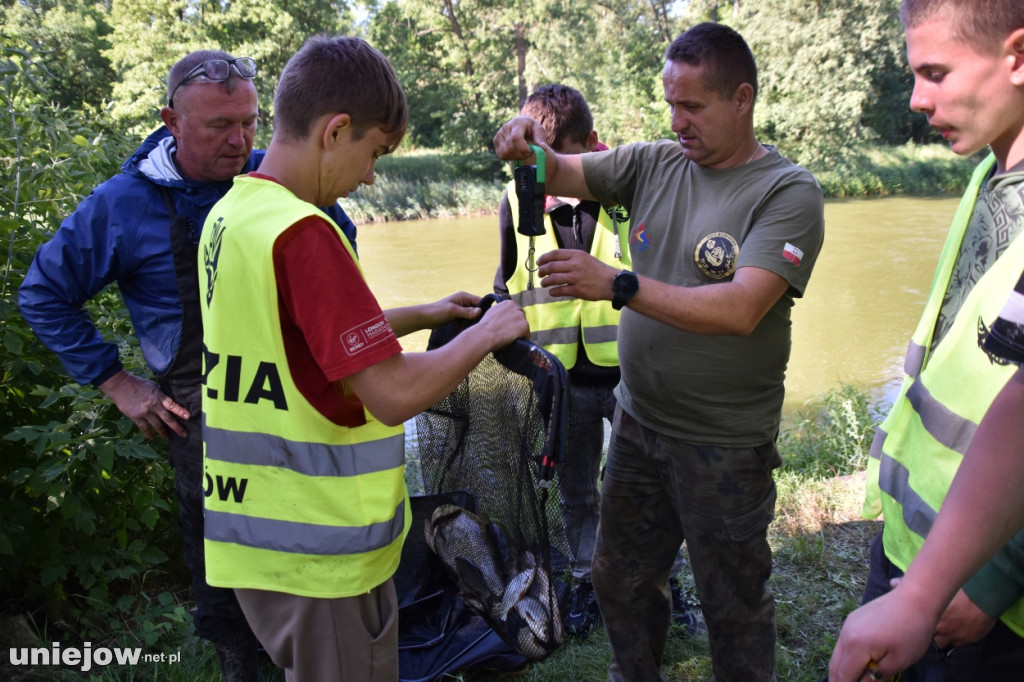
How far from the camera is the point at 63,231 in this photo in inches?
99.7

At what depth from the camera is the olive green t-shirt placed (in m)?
2.32

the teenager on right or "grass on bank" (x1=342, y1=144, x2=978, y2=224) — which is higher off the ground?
the teenager on right

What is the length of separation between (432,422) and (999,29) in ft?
6.76

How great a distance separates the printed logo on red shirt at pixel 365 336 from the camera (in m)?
1.68

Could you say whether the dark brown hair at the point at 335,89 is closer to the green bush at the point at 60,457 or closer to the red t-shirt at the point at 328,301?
the red t-shirt at the point at 328,301

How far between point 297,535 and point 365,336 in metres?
0.53

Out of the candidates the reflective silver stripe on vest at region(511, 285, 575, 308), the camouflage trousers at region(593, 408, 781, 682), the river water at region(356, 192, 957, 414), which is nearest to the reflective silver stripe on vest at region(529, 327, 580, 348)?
the reflective silver stripe on vest at region(511, 285, 575, 308)

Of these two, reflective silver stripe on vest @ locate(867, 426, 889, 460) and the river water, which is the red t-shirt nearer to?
reflective silver stripe on vest @ locate(867, 426, 889, 460)

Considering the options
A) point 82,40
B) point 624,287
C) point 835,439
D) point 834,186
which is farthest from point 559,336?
point 82,40

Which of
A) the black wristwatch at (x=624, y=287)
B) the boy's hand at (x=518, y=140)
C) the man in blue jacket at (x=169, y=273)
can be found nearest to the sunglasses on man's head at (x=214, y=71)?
the man in blue jacket at (x=169, y=273)

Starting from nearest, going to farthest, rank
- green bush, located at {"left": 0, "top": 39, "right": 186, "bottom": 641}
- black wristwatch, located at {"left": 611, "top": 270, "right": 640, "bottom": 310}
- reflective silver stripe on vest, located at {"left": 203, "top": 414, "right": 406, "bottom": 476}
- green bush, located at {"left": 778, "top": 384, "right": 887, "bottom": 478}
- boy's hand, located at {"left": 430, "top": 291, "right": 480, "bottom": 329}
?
1. reflective silver stripe on vest, located at {"left": 203, "top": 414, "right": 406, "bottom": 476}
2. black wristwatch, located at {"left": 611, "top": 270, "right": 640, "bottom": 310}
3. boy's hand, located at {"left": 430, "top": 291, "right": 480, "bottom": 329}
4. green bush, located at {"left": 0, "top": 39, "right": 186, "bottom": 641}
5. green bush, located at {"left": 778, "top": 384, "right": 887, "bottom": 478}

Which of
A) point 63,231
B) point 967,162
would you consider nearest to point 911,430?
point 63,231

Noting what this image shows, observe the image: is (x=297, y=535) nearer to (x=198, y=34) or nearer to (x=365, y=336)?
(x=365, y=336)

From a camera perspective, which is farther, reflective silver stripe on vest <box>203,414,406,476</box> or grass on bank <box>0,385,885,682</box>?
grass on bank <box>0,385,885,682</box>
